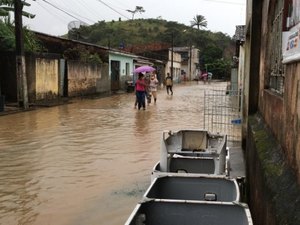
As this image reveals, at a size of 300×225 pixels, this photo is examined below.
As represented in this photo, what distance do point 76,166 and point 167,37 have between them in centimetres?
8632

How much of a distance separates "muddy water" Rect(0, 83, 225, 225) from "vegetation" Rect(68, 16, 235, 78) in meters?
55.9

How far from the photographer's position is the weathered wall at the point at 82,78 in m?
25.4

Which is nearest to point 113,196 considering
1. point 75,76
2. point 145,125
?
point 145,125

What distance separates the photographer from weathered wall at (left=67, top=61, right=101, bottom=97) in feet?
83.3

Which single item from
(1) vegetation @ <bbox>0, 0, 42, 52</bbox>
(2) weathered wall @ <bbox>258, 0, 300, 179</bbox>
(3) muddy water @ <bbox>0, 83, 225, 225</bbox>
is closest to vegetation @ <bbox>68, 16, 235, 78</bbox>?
(1) vegetation @ <bbox>0, 0, 42, 52</bbox>

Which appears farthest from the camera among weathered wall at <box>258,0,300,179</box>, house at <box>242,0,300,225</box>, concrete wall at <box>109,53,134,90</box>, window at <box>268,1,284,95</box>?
concrete wall at <box>109,53,134,90</box>

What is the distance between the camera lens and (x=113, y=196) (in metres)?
6.47

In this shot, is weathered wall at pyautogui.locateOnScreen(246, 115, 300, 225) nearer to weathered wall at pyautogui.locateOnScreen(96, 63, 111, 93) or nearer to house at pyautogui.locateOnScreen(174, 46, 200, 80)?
weathered wall at pyautogui.locateOnScreen(96, 63, 111, 93)

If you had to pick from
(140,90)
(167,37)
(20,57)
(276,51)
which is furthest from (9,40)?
(167,37)

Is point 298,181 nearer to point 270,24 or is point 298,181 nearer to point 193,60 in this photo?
point 270,24

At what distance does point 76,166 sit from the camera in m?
8.34

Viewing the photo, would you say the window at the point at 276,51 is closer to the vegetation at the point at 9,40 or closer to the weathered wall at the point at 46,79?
the weathered wall at the point at 46,79

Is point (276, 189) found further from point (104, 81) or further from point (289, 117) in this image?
point (104, 81)

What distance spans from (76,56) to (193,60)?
153 feet
